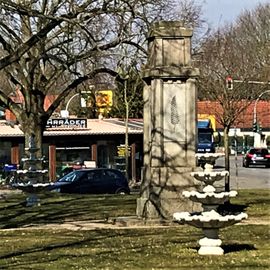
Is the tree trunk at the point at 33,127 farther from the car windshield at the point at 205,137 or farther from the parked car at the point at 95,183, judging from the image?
the car windshield at the point at 205,137

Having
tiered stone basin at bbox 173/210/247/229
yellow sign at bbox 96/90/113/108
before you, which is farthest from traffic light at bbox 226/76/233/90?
yellow sign at bbox 96/90/113/108

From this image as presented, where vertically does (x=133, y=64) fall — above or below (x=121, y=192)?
above

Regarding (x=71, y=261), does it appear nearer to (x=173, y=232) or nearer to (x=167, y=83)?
(x=173, y=232)

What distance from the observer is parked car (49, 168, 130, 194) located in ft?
106

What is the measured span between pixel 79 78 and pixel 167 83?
1419cm

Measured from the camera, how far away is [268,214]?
64.6 ft

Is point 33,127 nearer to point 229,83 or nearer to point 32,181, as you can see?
point 229,83

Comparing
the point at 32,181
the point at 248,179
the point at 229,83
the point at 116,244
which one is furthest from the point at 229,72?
the point at 116,244

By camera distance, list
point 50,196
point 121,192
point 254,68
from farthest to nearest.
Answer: point 254,68, point 121,192, point 50,196

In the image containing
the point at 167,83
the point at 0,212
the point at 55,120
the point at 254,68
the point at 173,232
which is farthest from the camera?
the point at 55,120

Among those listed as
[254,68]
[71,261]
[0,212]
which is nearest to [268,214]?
[0,212]

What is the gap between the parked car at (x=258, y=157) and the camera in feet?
212

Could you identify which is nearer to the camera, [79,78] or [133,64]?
[133,64]

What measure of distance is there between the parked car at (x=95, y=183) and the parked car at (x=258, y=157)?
109 feet
